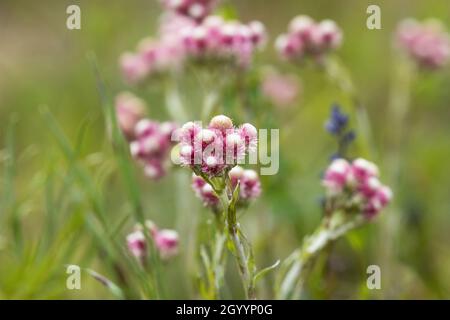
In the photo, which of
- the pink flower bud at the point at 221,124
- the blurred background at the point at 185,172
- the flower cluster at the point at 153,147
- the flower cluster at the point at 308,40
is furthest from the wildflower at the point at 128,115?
the pink flower bud at the point at 221,124

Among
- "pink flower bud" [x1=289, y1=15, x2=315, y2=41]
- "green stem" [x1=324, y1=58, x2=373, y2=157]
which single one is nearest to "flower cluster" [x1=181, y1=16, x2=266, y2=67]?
"pink flower bud" [x1=289, y1=15, x2=315, y2=41]

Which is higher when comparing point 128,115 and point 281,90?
point 281,90

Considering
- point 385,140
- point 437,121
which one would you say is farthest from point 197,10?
point 437,121

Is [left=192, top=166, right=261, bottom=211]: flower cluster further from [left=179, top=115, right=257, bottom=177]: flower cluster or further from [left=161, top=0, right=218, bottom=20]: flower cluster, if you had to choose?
[left=161, top=0, right=218, bottom=20]: flower cluster

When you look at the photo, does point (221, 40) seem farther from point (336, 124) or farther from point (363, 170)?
point (363, 170)

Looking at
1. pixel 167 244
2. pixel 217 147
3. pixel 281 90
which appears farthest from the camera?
pixel 281 90

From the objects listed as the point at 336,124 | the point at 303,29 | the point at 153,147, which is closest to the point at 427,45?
the point at 303,29
